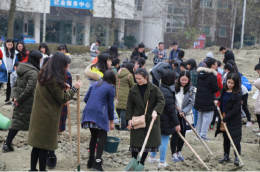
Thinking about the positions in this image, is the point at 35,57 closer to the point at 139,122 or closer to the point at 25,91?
the point at 25,91

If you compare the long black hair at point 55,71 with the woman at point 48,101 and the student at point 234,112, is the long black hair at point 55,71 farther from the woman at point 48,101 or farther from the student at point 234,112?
the student at point 234,112

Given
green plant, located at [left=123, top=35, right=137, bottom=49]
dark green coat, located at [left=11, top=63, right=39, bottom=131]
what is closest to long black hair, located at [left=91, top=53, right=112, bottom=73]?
dark green coat, located at [left=11, top=63, right=39, bottom=131]

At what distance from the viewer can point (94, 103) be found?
4.66m

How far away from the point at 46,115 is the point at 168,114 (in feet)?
6.74

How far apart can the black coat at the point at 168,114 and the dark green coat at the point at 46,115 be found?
174 cm

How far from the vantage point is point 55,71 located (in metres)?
3.82

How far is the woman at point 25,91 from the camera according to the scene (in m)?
4.82

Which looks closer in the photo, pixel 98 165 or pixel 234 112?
pixel 98 165

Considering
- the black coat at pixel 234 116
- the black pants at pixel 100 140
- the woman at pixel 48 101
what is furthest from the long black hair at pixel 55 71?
the black coat at pixel 234 116

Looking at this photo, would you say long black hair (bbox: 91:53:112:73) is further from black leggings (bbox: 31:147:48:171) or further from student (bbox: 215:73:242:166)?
student (bbox: 215:73:242:166)

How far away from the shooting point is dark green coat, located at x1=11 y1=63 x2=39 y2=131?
15.8 ft

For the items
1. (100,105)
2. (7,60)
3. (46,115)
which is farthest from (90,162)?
(7,60)

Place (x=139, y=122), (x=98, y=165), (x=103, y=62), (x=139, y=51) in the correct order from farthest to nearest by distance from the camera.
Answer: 1. (x=139, y=51)
2. (x=103, y=62)
3. (x=98, y=165)
4. (x=139, y=122)

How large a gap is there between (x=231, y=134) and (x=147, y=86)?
1985 mm
